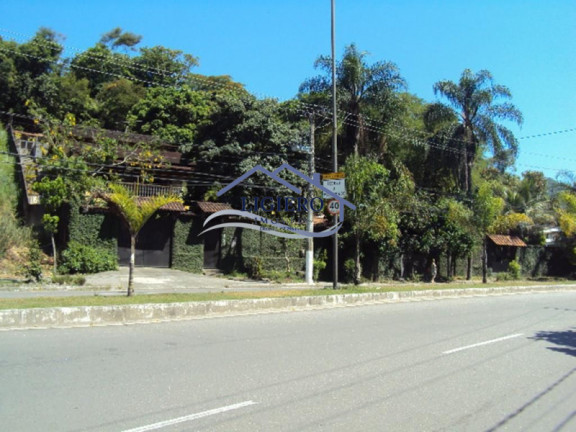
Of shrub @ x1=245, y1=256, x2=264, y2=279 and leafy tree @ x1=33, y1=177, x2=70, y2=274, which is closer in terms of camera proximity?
leafy tree @ x1=33, y1=177, x2=70, y2=274

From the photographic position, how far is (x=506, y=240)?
39812mm

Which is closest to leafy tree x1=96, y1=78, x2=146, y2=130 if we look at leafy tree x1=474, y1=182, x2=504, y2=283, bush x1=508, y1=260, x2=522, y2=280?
leafy tree x1=474, y1=182, x2=504, y2=283

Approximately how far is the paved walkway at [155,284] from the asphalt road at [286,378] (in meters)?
9.85

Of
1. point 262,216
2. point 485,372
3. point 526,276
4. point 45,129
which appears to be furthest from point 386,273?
point 485,372

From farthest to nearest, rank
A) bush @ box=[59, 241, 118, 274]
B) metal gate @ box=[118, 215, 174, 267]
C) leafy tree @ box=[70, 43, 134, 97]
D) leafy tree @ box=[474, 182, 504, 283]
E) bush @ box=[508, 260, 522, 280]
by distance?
leafy tree @ box=[70, 43, 134, 97] < bush @ box=[508, 260, 522, 280] < leafy tree @ box=[474, 182, 504, 283] < metal gate @ box=[118, 215, 174, 267] < bush @ box=[59, 241, 118, 274]

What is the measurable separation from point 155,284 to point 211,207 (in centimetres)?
752

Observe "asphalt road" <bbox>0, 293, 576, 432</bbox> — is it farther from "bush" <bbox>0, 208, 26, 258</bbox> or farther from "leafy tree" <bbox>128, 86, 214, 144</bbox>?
"leafy tree" <bbox>128, 86, 214, 144</bbox>

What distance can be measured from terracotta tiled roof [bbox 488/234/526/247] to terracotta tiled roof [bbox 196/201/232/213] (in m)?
20.7

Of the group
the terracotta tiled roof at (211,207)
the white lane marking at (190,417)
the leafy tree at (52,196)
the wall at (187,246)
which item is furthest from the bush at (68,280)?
the white lane marking at (190,417)

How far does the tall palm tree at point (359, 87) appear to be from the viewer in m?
33.4

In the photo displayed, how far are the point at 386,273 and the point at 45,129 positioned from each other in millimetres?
21747

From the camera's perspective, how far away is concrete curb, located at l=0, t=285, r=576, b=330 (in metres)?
10.8

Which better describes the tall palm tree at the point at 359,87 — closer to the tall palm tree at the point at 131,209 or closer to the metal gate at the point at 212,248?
the metal gate at the point at 212,248

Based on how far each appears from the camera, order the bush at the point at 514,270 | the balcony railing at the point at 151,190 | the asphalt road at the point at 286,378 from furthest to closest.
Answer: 1. the bush at the point at 514,270
2. the balcony railing at the point at 151,190
3. the asphalt road at the point at 286,378
